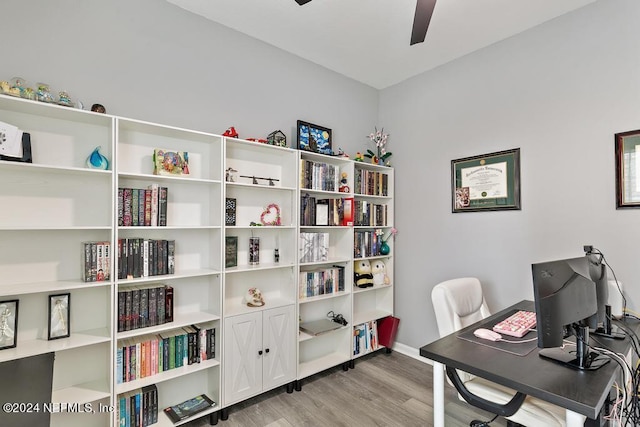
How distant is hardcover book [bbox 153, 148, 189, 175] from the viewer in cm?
207

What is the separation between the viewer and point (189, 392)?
2.28 m

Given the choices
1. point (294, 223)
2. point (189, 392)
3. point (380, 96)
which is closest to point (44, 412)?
point (189, 392)

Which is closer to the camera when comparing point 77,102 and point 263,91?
point 77,102

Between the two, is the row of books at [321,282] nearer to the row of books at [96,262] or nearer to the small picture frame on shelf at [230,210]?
the small picture frame on shelf at [230,210]

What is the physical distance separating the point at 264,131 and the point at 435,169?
1.68m

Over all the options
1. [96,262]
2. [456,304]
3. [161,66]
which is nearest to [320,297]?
[456,304]

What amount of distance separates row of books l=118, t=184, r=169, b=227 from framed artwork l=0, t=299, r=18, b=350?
2.11 feet

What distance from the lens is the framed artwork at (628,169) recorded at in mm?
2002

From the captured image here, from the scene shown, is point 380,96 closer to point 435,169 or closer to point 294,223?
point 435,169

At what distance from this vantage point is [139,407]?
192 centimetres

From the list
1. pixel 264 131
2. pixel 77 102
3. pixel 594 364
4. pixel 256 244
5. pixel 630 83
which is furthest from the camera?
pixel 264 131

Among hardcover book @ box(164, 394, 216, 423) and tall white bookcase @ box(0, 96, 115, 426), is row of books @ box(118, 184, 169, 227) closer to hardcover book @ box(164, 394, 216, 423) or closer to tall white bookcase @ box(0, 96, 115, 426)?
tall white bookcase @ box(0, 96, 115, 426)

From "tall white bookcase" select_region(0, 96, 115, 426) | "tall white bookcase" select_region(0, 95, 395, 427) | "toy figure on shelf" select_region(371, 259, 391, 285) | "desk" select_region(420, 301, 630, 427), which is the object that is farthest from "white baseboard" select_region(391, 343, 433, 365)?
"tall white bookcase" select_region(0, 96, 115, 426)

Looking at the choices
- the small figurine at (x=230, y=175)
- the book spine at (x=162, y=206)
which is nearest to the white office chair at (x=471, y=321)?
the small figurine at (x=230, y=175)
